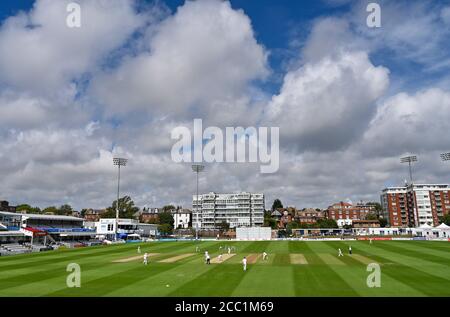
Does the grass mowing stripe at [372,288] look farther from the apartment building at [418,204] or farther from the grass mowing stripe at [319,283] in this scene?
the apartment building at [418,204]

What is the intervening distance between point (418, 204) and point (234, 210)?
8883 cm

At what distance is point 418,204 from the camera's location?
181625 mm

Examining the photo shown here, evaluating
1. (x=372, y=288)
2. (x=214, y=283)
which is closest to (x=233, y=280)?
(x=214, y=283)

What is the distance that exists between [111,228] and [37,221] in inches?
1213

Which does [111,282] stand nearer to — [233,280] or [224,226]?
[233,280]

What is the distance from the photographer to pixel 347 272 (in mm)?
37688

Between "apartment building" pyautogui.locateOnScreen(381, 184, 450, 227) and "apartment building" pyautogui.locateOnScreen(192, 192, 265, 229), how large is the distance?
65557 mm

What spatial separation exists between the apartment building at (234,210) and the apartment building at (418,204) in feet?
215

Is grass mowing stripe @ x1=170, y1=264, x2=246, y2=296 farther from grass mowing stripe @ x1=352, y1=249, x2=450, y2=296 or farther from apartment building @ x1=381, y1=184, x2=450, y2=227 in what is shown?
apartment building @ x1=381, y1=184, x2=450, y2=227

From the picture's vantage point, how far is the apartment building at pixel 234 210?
7495 inches

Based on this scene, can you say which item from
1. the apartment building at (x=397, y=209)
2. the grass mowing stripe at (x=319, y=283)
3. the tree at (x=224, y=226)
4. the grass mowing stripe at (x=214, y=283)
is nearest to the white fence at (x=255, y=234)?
the grass mowing stripe at (x=214, y=283)
